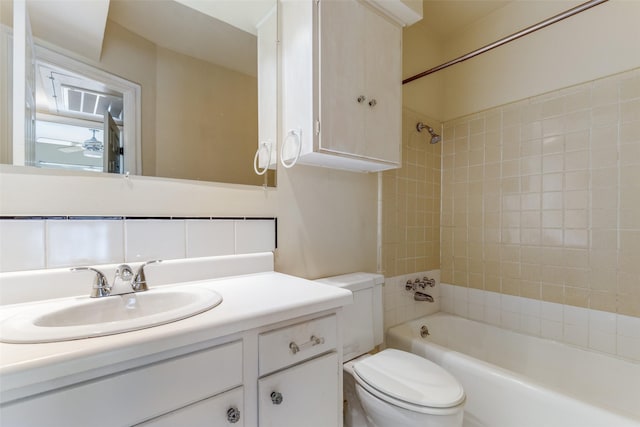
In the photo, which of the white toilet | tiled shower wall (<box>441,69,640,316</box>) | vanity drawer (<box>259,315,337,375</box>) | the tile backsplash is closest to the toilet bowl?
the white toilet

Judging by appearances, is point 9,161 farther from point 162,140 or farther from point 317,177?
point 317,177

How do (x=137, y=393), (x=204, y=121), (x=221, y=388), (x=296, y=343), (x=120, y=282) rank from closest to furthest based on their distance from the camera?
(x=137, y=393)
(x=221, y=388)
(x=296, y=343)
(x=120, y=282)
(x=204, y=121)

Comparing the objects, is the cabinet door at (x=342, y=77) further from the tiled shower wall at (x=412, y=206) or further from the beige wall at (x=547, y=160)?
the beige wall at (x=547, y=160)

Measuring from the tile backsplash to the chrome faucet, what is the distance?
8 cm

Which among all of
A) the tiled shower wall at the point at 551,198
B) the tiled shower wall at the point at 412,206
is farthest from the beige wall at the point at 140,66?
the tiled shower wall at the point at 551,198

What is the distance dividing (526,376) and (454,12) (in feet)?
7.19

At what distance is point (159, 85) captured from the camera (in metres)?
1.08

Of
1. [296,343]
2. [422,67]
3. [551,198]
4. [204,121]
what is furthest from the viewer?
[422,67]

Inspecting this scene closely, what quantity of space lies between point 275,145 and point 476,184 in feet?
4.97

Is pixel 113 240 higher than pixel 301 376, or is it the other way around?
pixel 113 240

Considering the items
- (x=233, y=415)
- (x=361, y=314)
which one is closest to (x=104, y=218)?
(x=233, y=415)

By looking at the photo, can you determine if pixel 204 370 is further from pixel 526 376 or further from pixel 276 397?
pixel 526 376

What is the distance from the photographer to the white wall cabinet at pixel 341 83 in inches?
45.6

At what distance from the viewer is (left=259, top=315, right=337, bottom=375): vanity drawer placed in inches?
29.1
